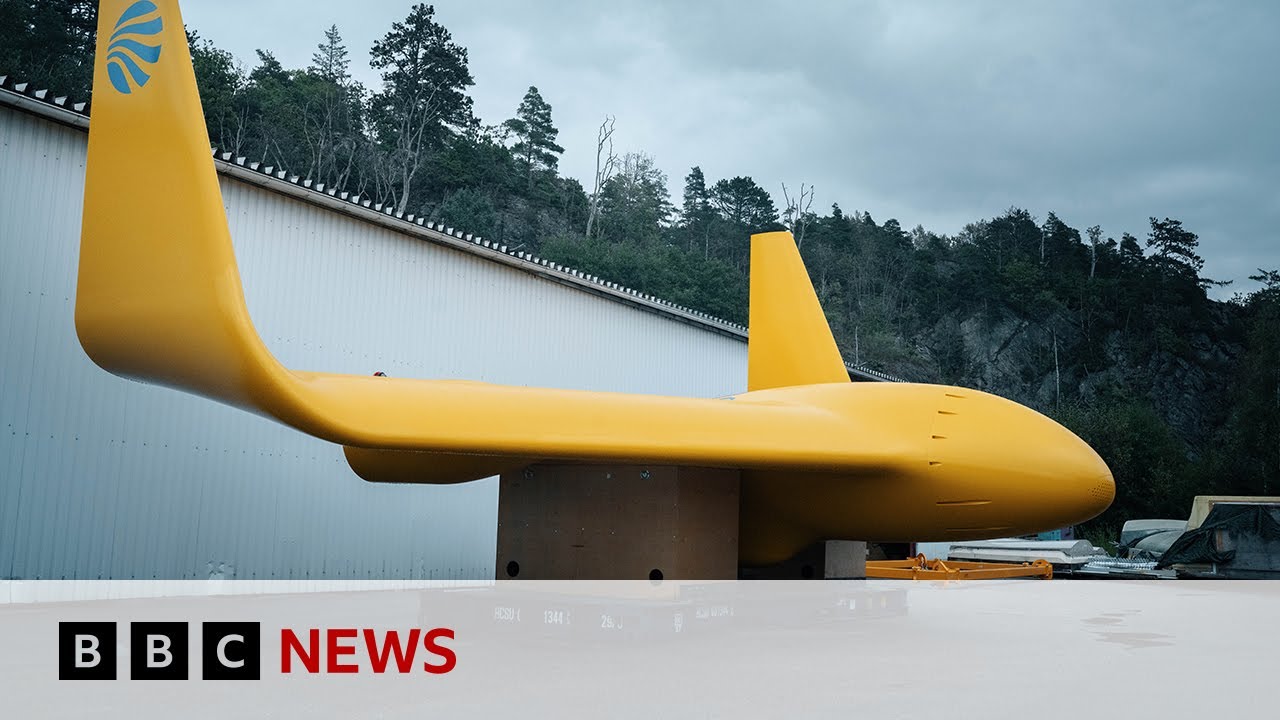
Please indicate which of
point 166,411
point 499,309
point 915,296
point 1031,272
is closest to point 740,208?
point 915,296

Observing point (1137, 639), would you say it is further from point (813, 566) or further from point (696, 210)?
point (696, 210)

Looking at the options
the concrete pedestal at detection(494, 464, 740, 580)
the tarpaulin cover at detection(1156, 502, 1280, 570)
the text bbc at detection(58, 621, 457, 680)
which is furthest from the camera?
the tarpaulin cover at detection(1156, 502, 1280, 570)

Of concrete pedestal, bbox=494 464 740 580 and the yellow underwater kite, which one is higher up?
the yellow underwater kite

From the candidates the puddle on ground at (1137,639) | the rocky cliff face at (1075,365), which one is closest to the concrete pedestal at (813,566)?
the puddle on ground at (1137,639)

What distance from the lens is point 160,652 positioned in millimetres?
5898

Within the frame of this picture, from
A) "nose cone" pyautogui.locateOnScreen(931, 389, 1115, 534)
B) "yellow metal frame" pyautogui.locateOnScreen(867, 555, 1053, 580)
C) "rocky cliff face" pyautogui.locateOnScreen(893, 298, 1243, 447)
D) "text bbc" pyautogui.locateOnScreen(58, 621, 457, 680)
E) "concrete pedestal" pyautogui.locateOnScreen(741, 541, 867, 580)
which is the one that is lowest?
"text bbc" pyautogui.locateOnScreen(58, 621, 457, 680)

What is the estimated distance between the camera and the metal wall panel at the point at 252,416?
8.62 metres

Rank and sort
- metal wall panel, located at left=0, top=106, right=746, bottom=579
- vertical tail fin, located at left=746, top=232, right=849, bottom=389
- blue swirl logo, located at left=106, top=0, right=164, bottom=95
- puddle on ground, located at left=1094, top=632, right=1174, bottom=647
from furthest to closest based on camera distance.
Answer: vertical tail fin, located at left=746, top=232, right=849, bottom=389, metal wall panel, located at left=0, top=106, right=746, bottom=579, puddle on ground, located at left=1094, top=632, right=1174, bottom=647, blue swirl logo, located at left=106, top=0, right=164, bottom=95

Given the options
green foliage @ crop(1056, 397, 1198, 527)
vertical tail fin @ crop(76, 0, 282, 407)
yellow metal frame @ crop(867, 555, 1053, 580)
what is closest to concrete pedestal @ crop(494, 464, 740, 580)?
vertical tail fin @ crop(76, 0, 282, 407)

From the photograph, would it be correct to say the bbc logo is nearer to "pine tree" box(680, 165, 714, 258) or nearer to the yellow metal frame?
the yellow metal frame

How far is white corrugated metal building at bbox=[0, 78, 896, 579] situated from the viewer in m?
8.62

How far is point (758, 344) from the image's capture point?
9.89m

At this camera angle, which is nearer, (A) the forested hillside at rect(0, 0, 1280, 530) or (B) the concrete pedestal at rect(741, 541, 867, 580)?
(B) the concrete pedestal at rect(741, 541, 867, 580)

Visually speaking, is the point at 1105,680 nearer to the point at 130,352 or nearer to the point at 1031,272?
the point at 130,352
